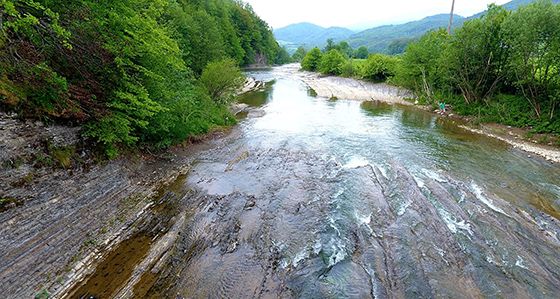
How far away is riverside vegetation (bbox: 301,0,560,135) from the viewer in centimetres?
2086

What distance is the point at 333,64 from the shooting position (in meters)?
71.8

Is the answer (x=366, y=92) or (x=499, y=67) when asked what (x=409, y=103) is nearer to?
(x=366, y=92)

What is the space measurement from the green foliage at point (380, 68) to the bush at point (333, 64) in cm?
1453

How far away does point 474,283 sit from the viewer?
8.23 meters

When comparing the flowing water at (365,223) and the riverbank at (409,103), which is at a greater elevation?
the flowing water at (365,223)

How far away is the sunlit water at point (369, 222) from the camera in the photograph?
8.23m

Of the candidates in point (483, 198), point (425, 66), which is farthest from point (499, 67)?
point (483, 198)

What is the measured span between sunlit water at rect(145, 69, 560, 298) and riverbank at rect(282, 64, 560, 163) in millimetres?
1504

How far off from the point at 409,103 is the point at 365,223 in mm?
30488

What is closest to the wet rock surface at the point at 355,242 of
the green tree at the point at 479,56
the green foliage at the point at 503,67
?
the green foliage at the point at 503,67

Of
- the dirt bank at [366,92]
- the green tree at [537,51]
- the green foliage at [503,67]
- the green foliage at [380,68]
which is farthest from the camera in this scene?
the green foliage at [380,68]

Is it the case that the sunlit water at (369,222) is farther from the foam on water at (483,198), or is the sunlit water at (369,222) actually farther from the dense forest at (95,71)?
the dense forest at (95,71)

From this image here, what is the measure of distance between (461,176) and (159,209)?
14121 mm

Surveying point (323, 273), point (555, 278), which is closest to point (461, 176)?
point (555, 278)
